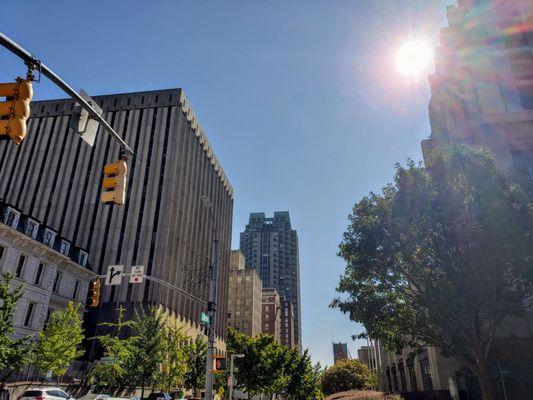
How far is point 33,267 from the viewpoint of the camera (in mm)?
39062

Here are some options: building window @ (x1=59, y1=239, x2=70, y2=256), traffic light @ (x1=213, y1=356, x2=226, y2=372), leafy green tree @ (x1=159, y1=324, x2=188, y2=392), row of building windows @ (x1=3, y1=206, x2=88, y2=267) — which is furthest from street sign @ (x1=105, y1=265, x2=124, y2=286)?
building window @ (x1=59, y1=239, x2=70, y2=256)

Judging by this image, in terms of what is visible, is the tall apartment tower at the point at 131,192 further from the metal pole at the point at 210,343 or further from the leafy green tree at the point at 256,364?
the metal pole at the point at 210,343

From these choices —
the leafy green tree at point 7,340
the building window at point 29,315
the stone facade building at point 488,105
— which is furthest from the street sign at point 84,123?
the building window at point 29,315

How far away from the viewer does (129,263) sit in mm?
56906

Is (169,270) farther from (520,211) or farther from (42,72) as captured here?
(42,72)

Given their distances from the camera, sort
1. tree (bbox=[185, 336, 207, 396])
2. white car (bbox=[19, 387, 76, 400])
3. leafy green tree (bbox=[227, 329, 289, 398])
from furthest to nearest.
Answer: leafy green tree (bbox=[227, 329, 289, 398])
tree (bbox=[185, 336, 207, 396])
white car (bbox=[19, 387, 76, 400])

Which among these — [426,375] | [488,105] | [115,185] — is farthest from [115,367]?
[488,105]

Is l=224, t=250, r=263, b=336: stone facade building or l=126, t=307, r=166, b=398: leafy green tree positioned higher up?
l=224, t=250, r=263, b=336: stone facade building

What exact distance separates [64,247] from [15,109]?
4482 centimetres

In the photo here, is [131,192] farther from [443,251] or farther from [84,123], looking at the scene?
[84,123]

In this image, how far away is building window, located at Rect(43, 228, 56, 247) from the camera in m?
42.4

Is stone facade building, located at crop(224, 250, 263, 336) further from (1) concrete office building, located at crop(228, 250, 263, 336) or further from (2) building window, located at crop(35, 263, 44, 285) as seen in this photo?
(2) building window, located at crop(35, 263, 44, 285)

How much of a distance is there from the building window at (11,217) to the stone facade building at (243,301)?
91642 millimetres

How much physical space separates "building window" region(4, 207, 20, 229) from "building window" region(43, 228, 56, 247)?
4.96 metres
